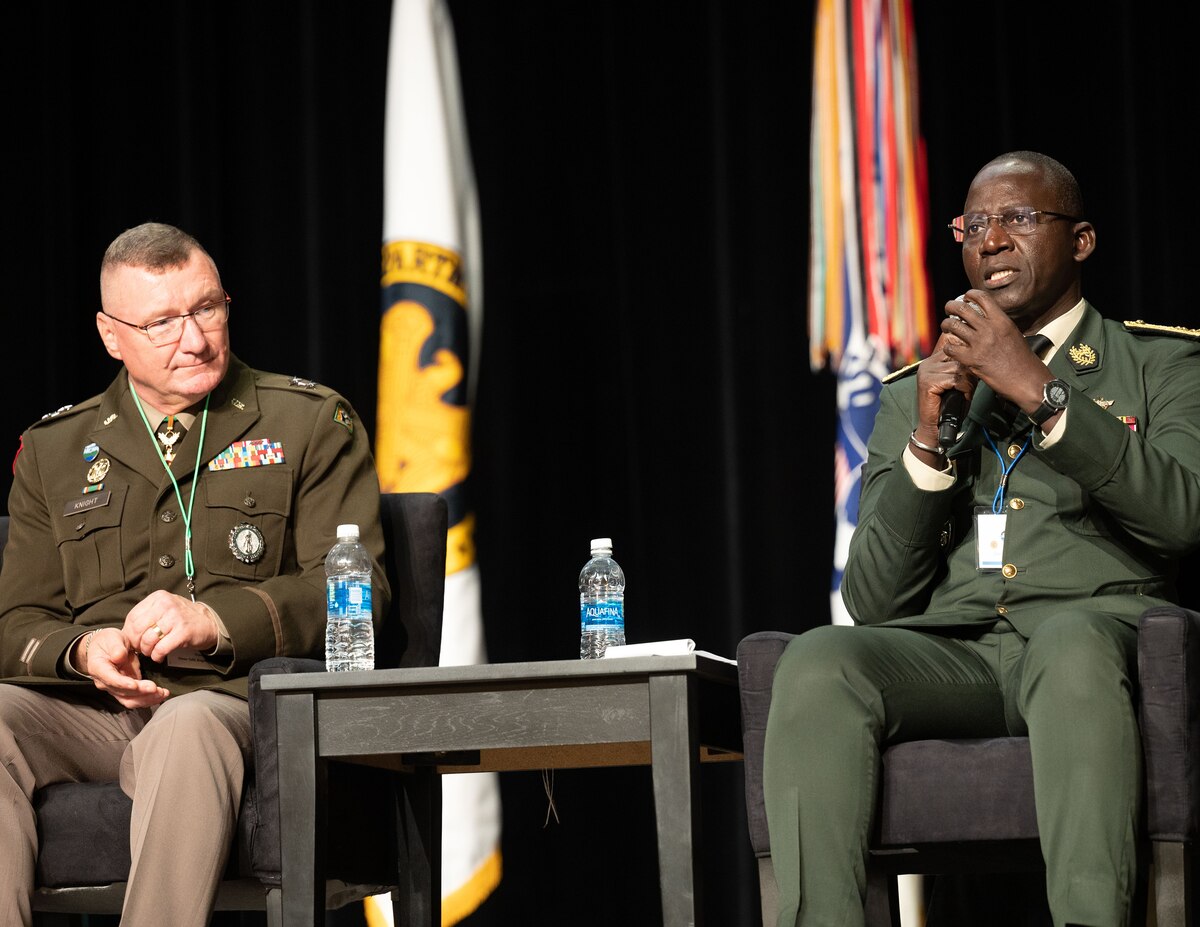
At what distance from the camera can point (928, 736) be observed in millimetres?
2445

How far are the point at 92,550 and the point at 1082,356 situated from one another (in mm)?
1724

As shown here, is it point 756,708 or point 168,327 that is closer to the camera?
point 756,708

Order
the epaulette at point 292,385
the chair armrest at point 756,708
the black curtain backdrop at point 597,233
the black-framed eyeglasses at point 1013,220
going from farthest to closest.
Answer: the black curtain backdrop at point 597,233
the epaulette at point 292,385
the black-framed eyeglasses at point 1013,220
the chair armrest at point 756,708

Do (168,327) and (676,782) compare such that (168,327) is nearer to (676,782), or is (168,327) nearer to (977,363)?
(676,782)

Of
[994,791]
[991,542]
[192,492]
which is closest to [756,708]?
[994,791]

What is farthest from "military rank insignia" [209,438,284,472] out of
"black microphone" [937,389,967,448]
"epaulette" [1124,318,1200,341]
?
"epaulette" [1124,318,1200,341]

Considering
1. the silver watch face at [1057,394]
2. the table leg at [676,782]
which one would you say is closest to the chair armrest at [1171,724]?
the silver watch face at [1057,394]

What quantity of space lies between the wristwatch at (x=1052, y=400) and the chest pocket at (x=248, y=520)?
1286mm

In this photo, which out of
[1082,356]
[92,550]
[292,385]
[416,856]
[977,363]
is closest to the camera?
[977,363]

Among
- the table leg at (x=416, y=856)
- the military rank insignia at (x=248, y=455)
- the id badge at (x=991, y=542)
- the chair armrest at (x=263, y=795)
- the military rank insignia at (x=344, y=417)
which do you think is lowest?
the table leg at (x=416, y=856)

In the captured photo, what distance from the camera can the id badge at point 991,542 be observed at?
2.59m

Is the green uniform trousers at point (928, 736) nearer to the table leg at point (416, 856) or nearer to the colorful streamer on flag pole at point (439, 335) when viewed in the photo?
the table leg at point (416, 856)

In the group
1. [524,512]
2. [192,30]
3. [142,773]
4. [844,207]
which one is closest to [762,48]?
[844,207]

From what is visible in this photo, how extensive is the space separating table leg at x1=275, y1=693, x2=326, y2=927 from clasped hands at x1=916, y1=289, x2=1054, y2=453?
102cm
